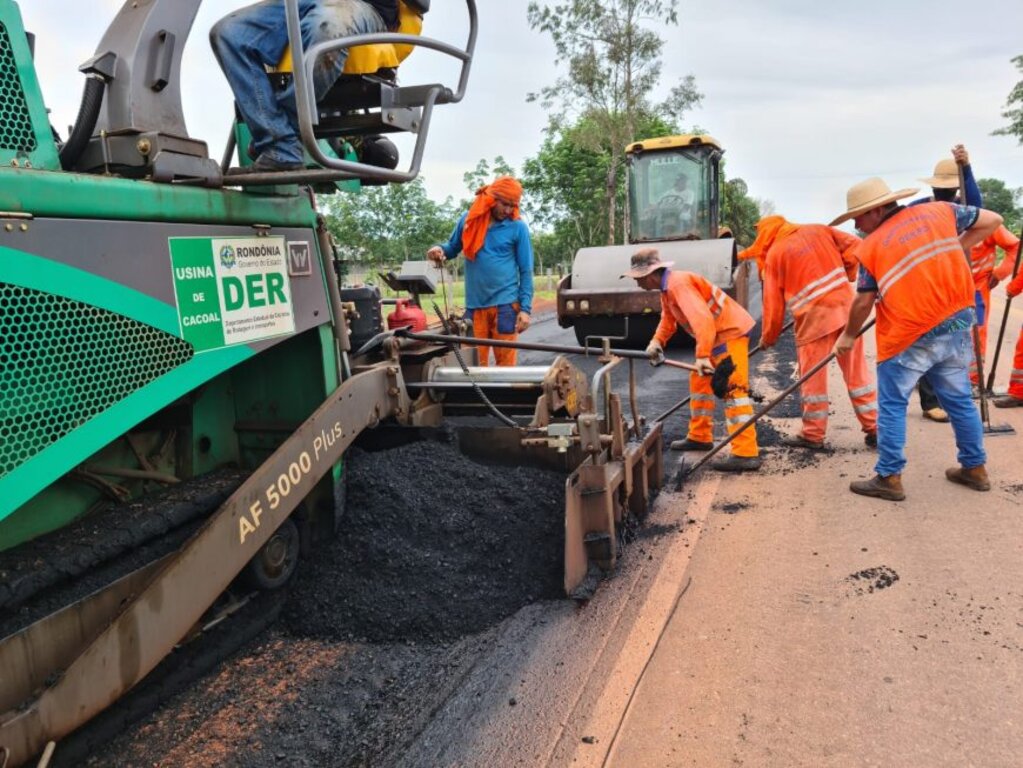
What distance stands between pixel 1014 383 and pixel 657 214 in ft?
22.6

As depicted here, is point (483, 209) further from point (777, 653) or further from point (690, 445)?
point (777, 653)

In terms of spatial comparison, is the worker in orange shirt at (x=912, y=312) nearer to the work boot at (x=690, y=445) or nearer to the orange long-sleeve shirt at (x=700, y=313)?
the orange long-sleeve shirt at (x=700, y=313)

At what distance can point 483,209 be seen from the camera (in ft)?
18.0

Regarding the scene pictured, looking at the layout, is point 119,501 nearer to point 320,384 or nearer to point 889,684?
point 320,384

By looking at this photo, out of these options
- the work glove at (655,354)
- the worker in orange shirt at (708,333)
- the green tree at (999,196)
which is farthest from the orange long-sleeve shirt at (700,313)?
the green tree at (999,196)

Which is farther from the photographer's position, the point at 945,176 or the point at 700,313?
the point at 945,176

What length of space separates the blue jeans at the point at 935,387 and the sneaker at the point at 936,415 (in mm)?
1794

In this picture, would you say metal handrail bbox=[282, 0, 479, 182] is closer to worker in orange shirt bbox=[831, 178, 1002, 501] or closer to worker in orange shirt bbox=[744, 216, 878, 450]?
worker in orange shirt bbox=[831, 178, 1002, 501]

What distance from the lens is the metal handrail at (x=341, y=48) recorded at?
219 centimetres

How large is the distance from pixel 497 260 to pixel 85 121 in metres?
3.47

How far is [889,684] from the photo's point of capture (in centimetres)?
257

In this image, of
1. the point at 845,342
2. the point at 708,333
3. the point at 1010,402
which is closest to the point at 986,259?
the point at 1010,402

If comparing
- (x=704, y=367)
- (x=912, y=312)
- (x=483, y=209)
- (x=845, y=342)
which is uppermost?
(x=483, y=209)

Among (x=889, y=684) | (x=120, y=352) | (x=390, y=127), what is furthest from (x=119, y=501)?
(x=889, y=684)
